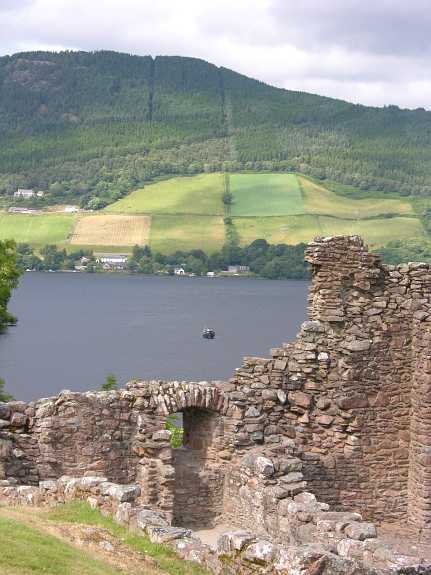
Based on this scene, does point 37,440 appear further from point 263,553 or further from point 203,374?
point 203,374

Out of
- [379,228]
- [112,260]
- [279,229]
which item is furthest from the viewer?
[112,260]

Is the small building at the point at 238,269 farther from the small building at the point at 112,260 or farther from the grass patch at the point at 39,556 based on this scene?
the grass patch at the point at 39,556

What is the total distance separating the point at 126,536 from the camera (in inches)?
455

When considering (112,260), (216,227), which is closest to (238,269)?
(216,227)

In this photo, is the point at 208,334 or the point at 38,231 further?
the point at 38,231

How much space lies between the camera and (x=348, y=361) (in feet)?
54.9

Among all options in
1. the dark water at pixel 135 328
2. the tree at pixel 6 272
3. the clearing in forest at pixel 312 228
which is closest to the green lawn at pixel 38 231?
the dark water at pixel 135 328

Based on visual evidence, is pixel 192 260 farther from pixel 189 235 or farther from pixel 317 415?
pixel 317 415

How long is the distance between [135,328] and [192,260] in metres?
64.0

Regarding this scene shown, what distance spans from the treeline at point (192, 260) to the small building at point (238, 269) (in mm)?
967

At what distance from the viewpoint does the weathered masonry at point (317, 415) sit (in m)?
16.0

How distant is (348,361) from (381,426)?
4.05 feet

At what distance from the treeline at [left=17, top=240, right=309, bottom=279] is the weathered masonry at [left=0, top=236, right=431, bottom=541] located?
6306 inches

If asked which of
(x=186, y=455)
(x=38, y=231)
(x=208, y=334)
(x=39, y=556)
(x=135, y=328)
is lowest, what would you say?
(x=135, y=328)
